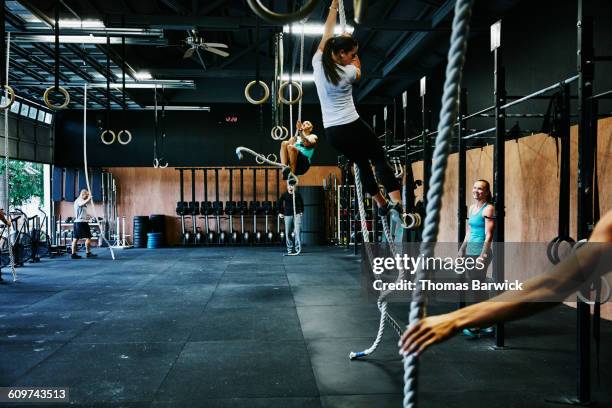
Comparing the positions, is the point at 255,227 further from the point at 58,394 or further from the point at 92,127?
the point at 58,394

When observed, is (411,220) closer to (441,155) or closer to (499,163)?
(499,163)

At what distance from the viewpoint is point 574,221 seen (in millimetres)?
4203

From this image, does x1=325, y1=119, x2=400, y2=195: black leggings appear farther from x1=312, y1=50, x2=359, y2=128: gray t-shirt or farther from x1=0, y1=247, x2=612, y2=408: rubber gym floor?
x1=0, y1=247, x2=612, y2=408: rubber gym floor

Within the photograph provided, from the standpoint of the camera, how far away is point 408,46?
26.5 ft

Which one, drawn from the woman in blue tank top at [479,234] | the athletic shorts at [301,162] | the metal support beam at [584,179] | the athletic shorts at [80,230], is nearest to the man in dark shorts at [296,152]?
the athletic shorts at [301,162]

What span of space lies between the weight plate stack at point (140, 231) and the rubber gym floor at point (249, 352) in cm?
575

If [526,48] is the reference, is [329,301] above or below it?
below

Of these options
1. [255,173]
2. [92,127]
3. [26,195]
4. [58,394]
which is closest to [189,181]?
[255,173]

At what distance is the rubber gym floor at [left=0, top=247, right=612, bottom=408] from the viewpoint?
94.5 inches

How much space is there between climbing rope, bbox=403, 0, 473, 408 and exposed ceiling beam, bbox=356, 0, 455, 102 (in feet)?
19.9

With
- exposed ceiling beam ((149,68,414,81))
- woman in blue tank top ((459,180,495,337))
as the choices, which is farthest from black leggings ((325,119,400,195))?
exposed ceiling beam ((149,68,414,81))

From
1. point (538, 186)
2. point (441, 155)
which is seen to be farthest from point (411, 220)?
point (441, 155)

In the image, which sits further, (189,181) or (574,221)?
(189,181)

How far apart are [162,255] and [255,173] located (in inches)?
129
